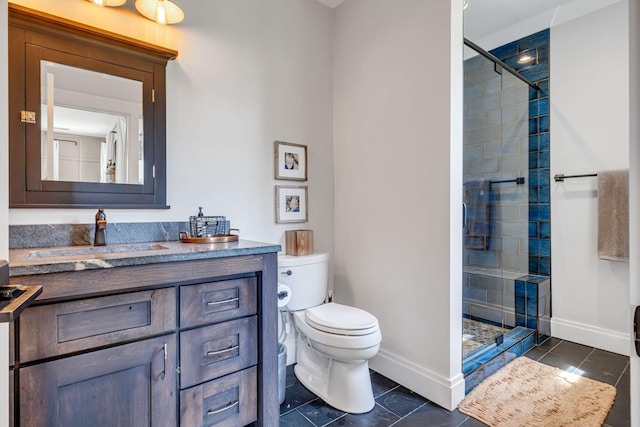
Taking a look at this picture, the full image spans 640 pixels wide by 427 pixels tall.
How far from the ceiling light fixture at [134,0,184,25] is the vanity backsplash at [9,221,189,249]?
108 cm

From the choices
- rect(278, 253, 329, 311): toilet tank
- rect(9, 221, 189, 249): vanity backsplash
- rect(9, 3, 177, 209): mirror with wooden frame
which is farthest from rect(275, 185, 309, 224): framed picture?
rect(9, 3, 177, 209): mirror with wooden frame

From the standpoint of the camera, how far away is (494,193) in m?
2.74

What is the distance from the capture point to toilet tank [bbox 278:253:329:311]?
201 cm

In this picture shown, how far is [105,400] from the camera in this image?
3.73 ft

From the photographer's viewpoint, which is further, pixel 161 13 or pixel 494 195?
pixel 494 195

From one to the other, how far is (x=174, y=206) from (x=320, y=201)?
3.46 feet

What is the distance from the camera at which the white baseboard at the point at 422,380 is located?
1.77 metres

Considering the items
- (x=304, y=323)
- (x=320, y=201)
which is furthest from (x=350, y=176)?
(x=304, y=323)

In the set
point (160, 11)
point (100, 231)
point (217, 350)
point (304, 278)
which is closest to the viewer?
point (217, 350)

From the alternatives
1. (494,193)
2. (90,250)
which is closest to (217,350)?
(90,250)

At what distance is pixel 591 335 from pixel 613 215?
37.0 inches

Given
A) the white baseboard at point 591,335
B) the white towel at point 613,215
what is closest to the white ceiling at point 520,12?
the white towel at point 613,215

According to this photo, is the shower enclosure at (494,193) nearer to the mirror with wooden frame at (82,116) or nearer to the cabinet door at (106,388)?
the cabinet door at (106,388)

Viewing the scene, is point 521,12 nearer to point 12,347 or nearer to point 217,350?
point 217,350
